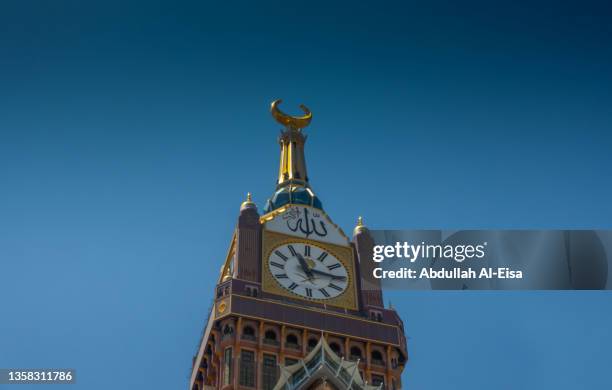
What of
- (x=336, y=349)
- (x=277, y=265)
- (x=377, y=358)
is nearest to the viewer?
(x=336, y=349)

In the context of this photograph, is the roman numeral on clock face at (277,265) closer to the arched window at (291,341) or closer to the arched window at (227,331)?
the arched window at (291,341)


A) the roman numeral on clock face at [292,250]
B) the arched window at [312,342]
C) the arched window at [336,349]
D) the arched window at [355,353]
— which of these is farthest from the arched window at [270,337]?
the roman numeral on clock face at [292,250]

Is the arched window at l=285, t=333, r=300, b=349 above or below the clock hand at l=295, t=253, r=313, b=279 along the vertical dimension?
below

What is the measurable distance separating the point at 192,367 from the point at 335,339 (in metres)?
12.4

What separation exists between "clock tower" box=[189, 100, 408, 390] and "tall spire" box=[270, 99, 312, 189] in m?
4.35

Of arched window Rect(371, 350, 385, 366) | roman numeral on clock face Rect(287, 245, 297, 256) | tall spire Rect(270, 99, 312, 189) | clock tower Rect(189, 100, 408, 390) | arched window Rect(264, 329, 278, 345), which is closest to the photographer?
clock tower Rect(189, 100, 408, 390)

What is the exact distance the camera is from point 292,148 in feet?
324

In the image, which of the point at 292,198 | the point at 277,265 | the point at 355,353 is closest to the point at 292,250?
the point at 277,265

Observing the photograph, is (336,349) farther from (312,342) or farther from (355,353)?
(312,342)

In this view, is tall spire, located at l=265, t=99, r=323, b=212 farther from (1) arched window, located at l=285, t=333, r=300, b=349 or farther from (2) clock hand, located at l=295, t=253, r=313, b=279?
(1) arched window, located at l=285, t=333, r=300, b=349

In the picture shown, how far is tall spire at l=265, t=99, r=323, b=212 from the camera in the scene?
302 feet

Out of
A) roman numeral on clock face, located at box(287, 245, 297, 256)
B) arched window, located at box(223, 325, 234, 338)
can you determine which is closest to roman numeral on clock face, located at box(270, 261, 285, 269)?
roman numeral on clock face, located at box(287, 245, 297, 256)

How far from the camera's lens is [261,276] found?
82.4 meters

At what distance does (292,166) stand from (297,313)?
20.2 meters
